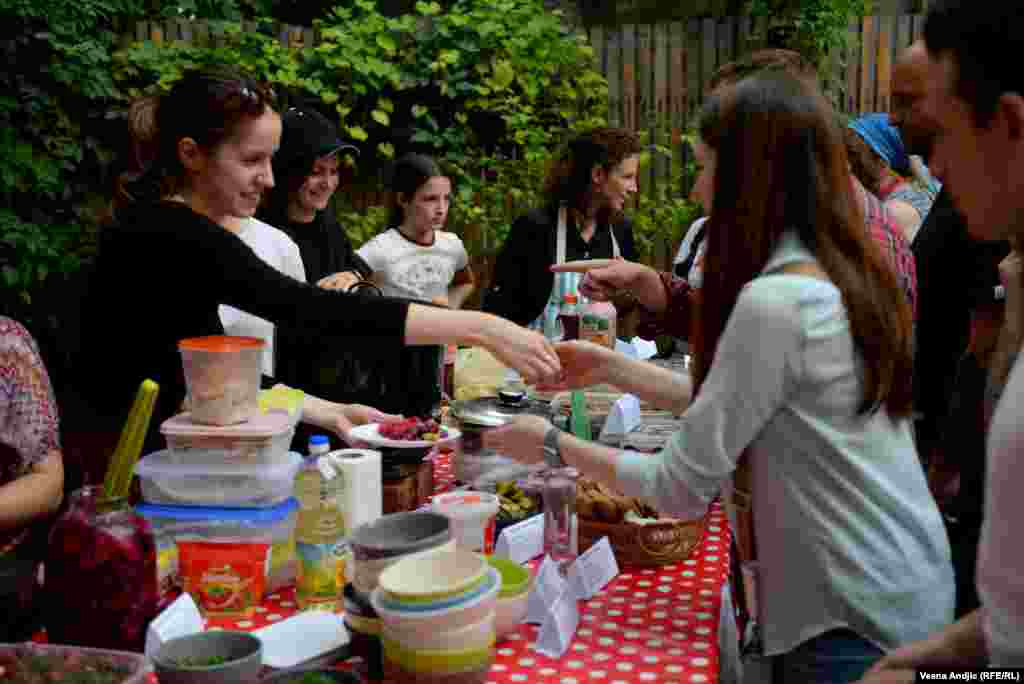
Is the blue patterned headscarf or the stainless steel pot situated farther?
the blue patterned headscarf

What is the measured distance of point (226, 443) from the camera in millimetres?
1897

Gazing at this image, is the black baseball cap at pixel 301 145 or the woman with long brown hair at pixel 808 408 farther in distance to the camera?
the black baseball cap at pixel 301 145

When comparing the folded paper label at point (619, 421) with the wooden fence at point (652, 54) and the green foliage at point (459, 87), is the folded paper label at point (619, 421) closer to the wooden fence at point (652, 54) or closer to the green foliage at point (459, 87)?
the green foliage at point (459, 87)

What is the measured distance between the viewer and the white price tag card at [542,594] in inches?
68.0

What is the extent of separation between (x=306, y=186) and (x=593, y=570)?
2611 millimetres

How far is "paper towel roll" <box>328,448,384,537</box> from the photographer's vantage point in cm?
190

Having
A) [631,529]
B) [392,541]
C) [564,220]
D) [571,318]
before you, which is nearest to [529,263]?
[564,220]

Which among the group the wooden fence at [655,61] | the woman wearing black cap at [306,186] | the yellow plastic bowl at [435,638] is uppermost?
the wooden fence at [655,61]

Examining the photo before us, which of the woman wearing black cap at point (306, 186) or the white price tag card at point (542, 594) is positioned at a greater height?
the woman wearing black cap at point (306, 186)

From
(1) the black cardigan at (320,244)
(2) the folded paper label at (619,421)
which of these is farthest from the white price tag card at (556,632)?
(1) the black cardigan at (320,244)

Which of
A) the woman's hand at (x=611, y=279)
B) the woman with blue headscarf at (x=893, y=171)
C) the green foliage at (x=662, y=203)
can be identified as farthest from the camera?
the green foliage at (x=662, y=203)

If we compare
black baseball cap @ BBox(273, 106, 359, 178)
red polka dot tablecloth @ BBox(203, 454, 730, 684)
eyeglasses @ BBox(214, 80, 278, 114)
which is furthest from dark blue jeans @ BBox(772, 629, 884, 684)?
black baseball cap @ BBox(273, 106, 359, 178)

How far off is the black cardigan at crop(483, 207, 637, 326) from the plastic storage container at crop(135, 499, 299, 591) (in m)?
3.05

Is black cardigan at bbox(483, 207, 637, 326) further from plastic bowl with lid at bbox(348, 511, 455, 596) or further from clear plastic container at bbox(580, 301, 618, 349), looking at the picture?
plastic bowl with lid at bbox(348, 511, 455, 596)
